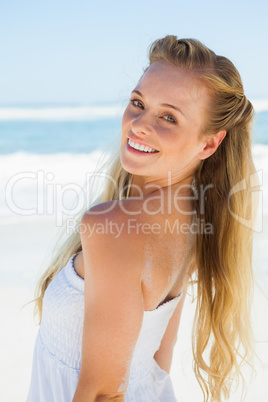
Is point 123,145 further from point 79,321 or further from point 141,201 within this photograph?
point 79,321

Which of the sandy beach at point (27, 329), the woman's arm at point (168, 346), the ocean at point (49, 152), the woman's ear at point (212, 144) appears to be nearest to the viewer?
the woman's ear at point (212, 144)

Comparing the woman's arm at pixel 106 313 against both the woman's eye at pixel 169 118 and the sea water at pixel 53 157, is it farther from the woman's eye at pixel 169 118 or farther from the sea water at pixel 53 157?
the sea water at pixel 53 157

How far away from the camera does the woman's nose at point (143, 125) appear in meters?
1.88

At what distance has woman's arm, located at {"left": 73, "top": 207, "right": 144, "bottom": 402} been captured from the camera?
4.98 ft

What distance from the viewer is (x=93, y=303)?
1532mm

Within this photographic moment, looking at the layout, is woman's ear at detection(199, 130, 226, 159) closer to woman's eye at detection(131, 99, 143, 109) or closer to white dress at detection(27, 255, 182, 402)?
woman's eye at detection(131, 99, 143, 109)

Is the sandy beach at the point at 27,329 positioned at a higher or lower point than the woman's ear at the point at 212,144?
lower

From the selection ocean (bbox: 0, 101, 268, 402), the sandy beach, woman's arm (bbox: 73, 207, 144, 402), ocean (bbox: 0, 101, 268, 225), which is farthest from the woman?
ocean (bbox: 0, 101, 268, 225)

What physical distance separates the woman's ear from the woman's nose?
255 millimetres

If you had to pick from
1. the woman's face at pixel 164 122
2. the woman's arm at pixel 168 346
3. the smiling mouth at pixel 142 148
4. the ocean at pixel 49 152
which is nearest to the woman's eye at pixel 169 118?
the woman's face at pixel 164 122

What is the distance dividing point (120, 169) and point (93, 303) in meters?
1.04

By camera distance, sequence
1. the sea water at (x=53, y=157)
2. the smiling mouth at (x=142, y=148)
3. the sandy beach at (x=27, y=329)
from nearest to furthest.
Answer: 1. the smiling mouth at (x=142, y=148)
2. the sandy beach at (x=27, y=329)
3. the sea water at (x=53, y=157)

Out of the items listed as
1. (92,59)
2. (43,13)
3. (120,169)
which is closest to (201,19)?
(92,59)

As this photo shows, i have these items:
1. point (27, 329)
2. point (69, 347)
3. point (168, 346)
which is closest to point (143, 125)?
point (69, 347)
